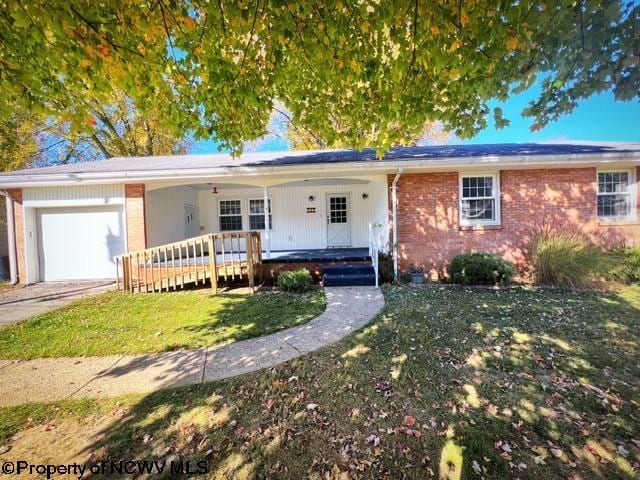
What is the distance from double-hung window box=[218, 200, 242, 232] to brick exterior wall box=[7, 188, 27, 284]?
617 centimetres

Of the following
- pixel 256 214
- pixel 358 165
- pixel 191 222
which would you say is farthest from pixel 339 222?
pixel 191 222

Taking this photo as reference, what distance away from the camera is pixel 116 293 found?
796cm

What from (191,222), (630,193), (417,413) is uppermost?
(630,193)

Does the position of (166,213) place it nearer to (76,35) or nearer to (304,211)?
(304,211)

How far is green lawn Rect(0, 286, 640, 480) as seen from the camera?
237cm

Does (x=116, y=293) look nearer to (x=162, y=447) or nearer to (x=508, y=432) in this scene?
(x=162, y=447)

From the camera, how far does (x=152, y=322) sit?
5711 mm

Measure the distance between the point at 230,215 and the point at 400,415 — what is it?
439 inches

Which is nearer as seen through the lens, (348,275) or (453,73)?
(453,73)

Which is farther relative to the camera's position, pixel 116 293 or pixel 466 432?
pixel 116 293

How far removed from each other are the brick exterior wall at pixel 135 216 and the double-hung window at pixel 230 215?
3.65 meters

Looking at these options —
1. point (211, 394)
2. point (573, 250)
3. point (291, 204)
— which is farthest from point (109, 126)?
point (573, 250)

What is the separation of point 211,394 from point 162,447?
2.51 ft

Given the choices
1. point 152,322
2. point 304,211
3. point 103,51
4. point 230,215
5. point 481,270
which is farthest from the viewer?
point 230,215
